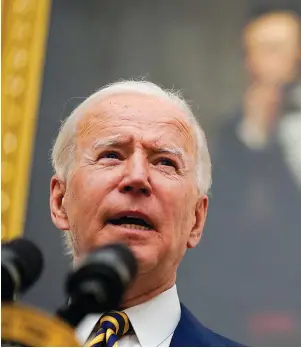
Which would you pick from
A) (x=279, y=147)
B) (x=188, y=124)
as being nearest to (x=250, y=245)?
(x=279, y=147)

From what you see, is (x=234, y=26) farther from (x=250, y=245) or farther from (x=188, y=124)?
(x=188, y=124)

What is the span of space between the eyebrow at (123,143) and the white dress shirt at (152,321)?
0.32m

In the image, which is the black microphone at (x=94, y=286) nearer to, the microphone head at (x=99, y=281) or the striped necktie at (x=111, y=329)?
the microphone head at (x=99, y=281)

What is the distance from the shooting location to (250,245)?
4.27 metres

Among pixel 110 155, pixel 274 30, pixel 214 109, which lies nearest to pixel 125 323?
pixel 110 155

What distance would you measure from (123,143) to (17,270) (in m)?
0.64

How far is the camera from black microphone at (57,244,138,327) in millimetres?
1186

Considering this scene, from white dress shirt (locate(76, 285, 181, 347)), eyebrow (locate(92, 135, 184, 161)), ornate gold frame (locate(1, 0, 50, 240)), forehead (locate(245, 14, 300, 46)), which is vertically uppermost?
eyebrow (locate(92, 135, 184, 161))

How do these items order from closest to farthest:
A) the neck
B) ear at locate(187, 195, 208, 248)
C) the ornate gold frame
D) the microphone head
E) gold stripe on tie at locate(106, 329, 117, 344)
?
the microphone head
gold stripe on tie at locate(106, 329, 117, 344)
the neck
ear at locate(187, 195, 208, 248)
the ornate gold frame

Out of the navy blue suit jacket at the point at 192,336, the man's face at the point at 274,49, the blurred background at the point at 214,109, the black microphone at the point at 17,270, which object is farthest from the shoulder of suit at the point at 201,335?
the man's face at the point at 274,49

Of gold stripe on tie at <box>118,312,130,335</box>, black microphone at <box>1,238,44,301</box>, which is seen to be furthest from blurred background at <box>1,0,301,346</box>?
black microphone at <box>1,238,44,301</box>

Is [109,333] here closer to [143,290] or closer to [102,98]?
[143,290]

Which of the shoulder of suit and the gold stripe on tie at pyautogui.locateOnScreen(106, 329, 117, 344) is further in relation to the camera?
the shoulder of suit

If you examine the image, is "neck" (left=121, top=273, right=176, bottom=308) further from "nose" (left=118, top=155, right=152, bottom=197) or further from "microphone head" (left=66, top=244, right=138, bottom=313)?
"microphone head" (left=66, top=244, right=138, bottom=313)
